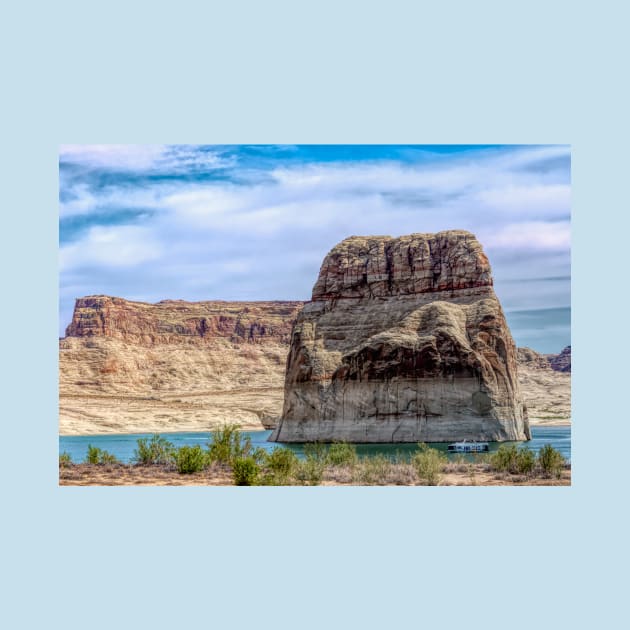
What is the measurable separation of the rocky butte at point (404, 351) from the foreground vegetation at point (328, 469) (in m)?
33.8

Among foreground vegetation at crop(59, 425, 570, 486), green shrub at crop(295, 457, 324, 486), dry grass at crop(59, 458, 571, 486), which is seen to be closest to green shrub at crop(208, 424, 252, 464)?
foreground vegetation at crop(59, 425, 570, 486)

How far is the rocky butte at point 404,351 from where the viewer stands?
7162 cm

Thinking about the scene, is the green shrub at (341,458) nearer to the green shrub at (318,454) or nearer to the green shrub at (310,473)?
the green shrub at (318,454)

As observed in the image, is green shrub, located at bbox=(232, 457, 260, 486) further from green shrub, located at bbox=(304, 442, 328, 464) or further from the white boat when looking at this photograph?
the white boat

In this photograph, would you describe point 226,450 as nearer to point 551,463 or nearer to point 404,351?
point 551,463

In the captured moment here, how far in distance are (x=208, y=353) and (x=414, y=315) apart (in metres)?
115

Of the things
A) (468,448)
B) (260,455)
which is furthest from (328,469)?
(468,448)

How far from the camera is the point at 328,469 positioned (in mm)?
34938

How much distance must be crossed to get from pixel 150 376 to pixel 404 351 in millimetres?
102923

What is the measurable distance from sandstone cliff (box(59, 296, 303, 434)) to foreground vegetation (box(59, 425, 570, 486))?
75241 millimetres

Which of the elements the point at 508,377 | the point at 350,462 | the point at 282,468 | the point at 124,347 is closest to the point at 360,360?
the point at 508,377

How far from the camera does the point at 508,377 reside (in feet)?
244

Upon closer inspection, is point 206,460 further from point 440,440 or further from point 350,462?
point 440,440

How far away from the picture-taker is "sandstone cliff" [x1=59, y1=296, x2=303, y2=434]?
12488 centimetres
